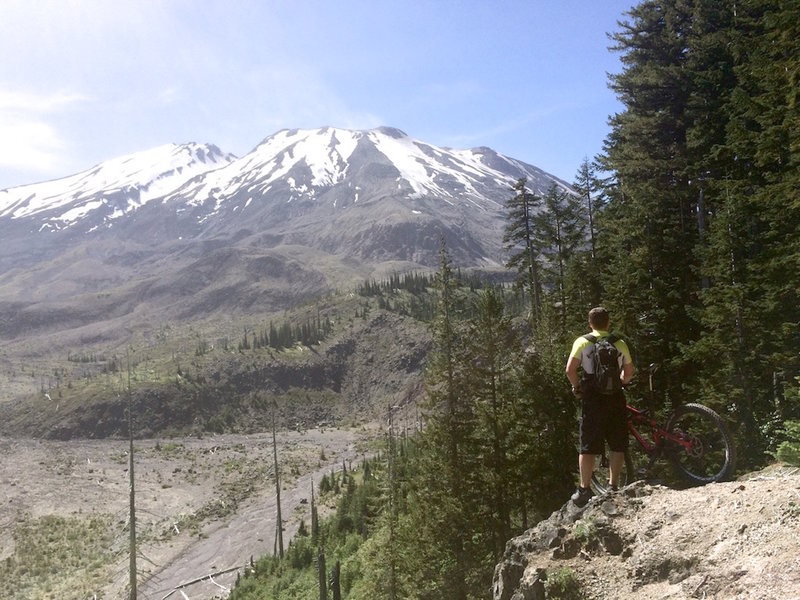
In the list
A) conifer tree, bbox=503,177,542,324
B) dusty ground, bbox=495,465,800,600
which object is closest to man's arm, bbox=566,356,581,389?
dusty ground, bbox=495,465,800,600

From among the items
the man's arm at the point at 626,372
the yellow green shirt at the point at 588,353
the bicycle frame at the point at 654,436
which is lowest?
the bicycle frame at the point at 654,436

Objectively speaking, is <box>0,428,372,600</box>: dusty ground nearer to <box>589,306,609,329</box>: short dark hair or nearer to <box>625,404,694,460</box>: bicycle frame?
<box>625,404,694,460</box>: bicycle frame

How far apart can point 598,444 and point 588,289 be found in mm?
18099

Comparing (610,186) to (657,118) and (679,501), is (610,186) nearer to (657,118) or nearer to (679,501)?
(657,118)

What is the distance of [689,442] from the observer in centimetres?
843

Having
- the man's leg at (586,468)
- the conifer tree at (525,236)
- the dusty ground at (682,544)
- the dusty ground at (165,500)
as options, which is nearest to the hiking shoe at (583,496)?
the man's leg at (586,468)

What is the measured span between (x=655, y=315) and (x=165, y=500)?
65170mm

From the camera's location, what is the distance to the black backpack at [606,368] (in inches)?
317

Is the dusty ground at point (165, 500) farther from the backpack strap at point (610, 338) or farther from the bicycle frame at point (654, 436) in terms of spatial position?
the backpack strap at point (610, 338)

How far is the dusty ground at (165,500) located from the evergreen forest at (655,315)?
64.9 feet

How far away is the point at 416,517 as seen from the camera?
877 inches

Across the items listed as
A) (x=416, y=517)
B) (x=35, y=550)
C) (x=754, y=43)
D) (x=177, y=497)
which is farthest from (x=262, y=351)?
(x=754, y=43)

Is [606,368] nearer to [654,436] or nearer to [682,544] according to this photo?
[654,436]

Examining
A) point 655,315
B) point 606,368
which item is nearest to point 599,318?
point 606,368
